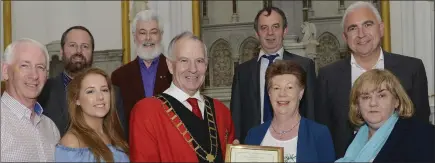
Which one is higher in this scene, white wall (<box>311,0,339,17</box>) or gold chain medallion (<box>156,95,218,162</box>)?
white wall (<box>311,0,339,17</box>)

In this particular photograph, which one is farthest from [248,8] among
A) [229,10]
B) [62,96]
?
[62,96]

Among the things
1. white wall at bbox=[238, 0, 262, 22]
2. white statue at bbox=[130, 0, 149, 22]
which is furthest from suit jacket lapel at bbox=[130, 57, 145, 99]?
white wall at bbox=[238, 0, 262, 22]

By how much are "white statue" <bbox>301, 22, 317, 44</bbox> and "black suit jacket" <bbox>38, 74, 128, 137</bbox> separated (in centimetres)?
362

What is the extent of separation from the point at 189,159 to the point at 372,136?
2.97 feet

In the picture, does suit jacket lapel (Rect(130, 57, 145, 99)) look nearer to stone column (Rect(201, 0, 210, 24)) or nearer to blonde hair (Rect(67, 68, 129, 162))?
blonde hair (Rect(67, 68, 129, 162))

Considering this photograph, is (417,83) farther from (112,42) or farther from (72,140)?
(112,42)

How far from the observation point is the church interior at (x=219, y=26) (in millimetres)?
6758

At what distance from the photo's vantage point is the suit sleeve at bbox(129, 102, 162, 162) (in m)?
2.83

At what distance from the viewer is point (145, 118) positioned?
2.93 meters

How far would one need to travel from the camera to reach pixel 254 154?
2.68 meters

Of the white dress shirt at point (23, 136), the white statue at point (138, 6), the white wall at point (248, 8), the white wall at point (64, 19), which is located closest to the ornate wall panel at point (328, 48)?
the white wall at point (248, 8)

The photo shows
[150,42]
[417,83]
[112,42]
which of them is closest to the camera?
[417,83]

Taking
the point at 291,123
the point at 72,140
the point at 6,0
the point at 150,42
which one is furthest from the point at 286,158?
the point at 6,0

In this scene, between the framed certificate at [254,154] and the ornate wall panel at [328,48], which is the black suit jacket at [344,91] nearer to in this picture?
the framed certificate at [254,154]
